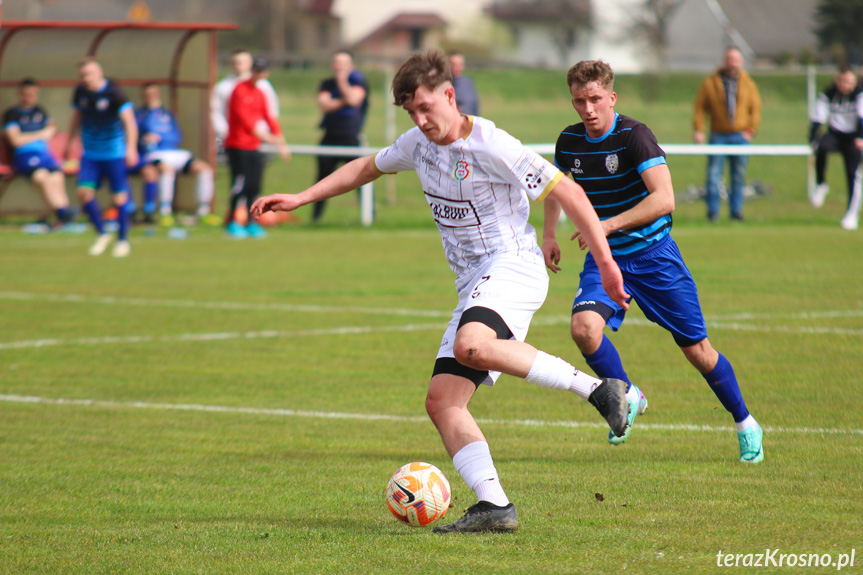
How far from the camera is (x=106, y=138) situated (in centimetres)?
1420

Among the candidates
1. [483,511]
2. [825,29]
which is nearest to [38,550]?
[483,511]

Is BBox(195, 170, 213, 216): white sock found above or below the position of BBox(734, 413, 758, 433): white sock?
below

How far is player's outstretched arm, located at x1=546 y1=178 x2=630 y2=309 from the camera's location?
13.8 feet

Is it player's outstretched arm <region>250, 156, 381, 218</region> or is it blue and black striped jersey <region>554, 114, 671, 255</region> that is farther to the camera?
blue and black striped jersey <region>554, 114, 671, 255</region>

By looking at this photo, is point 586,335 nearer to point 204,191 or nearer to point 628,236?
point 628,236

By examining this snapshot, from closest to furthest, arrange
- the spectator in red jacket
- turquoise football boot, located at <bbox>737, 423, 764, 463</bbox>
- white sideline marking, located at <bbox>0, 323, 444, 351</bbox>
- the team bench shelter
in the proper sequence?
1. turquoise football boot, located at <bbox>737, 423, 764, 463</bbox>
2. white sideline marking, located at <bbox>0, 323, 444, 351</bbox>
3. the spectator in red jacket
4. the team bench shelter

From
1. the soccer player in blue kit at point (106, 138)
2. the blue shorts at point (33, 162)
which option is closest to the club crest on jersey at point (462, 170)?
the soccer player in blue kit at point (106, 138)

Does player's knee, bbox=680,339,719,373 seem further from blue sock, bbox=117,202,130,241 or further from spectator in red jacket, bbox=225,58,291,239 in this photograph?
spectator in red jacket, bbox=225,58,291,239

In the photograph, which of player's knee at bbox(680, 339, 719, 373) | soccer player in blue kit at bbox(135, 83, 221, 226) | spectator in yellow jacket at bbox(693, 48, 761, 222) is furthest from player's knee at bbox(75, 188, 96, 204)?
player's knee at bbox(680, 339, 719, 373)

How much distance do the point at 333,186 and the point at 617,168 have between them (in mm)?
1488

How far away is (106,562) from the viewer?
12.6ft

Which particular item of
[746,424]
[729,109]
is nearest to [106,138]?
[729,109]

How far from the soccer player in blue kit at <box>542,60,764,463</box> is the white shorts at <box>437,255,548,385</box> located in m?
0.85

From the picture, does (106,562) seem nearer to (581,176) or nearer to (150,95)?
(581,176)
